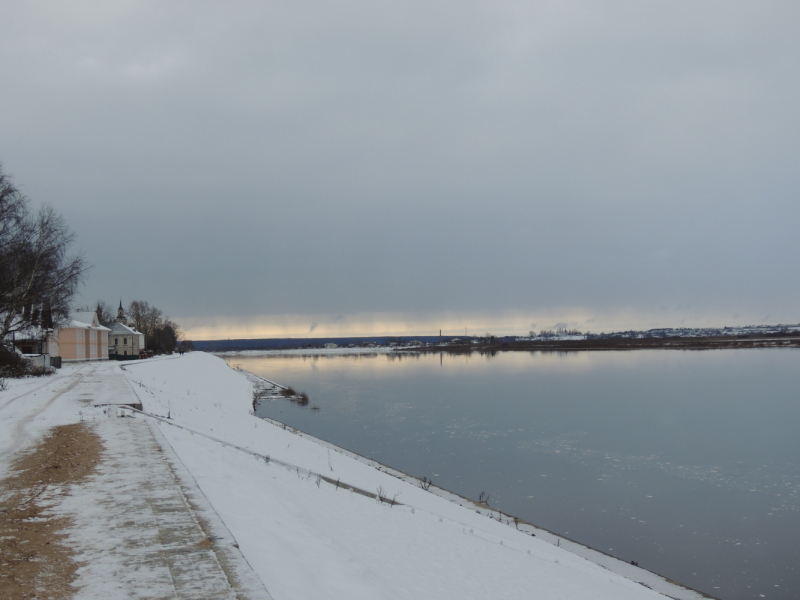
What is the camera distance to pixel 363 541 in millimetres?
6973

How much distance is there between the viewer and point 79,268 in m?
30.1

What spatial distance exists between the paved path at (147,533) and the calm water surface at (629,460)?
29.8 feet

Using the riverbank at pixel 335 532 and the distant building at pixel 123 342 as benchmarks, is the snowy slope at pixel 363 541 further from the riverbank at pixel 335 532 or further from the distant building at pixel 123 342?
the distant building at pixel 123 342

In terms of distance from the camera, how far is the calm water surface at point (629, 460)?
1161cm

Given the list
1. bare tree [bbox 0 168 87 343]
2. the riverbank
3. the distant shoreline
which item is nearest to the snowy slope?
the riverbank

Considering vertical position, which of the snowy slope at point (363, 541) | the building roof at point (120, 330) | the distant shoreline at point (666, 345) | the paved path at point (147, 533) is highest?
the building roof at point (120, 330)

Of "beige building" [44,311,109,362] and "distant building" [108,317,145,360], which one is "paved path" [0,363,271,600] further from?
"distant building" [108,317,145,360]

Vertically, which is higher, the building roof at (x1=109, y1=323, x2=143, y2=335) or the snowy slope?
the building roof at (x1=109, y1=323, x2=143, y2=335)

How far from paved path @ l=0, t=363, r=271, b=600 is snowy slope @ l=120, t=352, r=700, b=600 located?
0.90ft

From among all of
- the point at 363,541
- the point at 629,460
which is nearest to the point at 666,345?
the point at 629,460

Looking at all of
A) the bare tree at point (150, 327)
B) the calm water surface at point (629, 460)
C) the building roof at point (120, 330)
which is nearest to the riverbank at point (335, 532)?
the calm water surface at point (629, 460)

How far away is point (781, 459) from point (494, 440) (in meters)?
9.60

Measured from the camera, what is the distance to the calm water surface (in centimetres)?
1161

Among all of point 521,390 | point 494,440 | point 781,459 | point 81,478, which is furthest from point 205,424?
point 521,390
